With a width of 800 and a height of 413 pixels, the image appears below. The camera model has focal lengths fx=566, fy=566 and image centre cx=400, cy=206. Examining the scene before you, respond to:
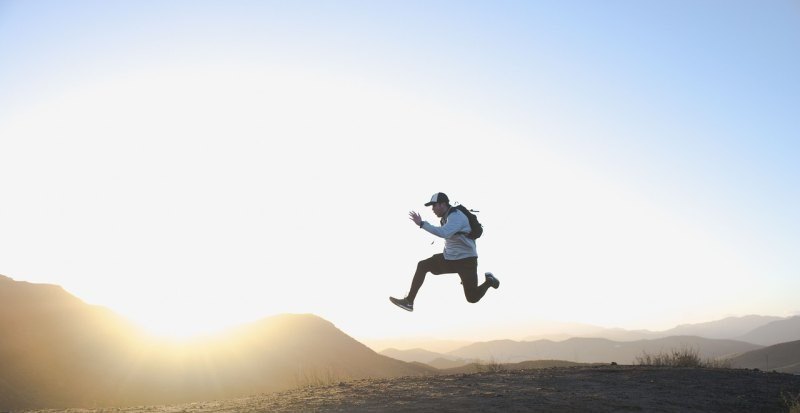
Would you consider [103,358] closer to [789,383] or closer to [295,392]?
[295,392]

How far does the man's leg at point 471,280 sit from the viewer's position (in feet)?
30.0

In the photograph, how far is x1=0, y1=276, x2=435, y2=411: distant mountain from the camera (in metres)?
27.2

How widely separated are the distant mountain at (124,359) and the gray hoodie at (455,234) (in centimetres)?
1690

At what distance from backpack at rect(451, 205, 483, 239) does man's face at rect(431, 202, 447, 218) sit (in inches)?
6.8

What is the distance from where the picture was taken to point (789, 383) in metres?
9.50

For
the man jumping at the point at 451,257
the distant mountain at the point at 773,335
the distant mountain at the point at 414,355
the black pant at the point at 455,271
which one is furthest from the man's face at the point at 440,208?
the distant mountain at the point at 773,335

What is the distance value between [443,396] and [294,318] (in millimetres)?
39476

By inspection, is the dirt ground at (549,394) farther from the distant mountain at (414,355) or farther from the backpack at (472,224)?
the distant mountain at (414,355)

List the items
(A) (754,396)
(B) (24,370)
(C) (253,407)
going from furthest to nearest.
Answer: (B) (24,370), (A) (754,396), (C) (253,407)

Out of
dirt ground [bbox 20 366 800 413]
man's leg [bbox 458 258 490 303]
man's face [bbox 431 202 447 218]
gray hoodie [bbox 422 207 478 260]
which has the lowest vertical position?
dirt ground [bbox 20 366 800 413]

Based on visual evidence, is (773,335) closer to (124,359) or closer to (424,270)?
(124,359)

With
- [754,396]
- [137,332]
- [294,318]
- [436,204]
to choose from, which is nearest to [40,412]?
[436,204]

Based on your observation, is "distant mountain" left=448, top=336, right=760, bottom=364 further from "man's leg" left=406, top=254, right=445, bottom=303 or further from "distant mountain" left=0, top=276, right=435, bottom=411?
"man's leg" left=406, top=254, right=445, bottom=303

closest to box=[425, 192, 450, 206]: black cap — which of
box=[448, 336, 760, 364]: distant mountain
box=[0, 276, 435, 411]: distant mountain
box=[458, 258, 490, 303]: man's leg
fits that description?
box=[458, 258, 490, 303]: man's leg
